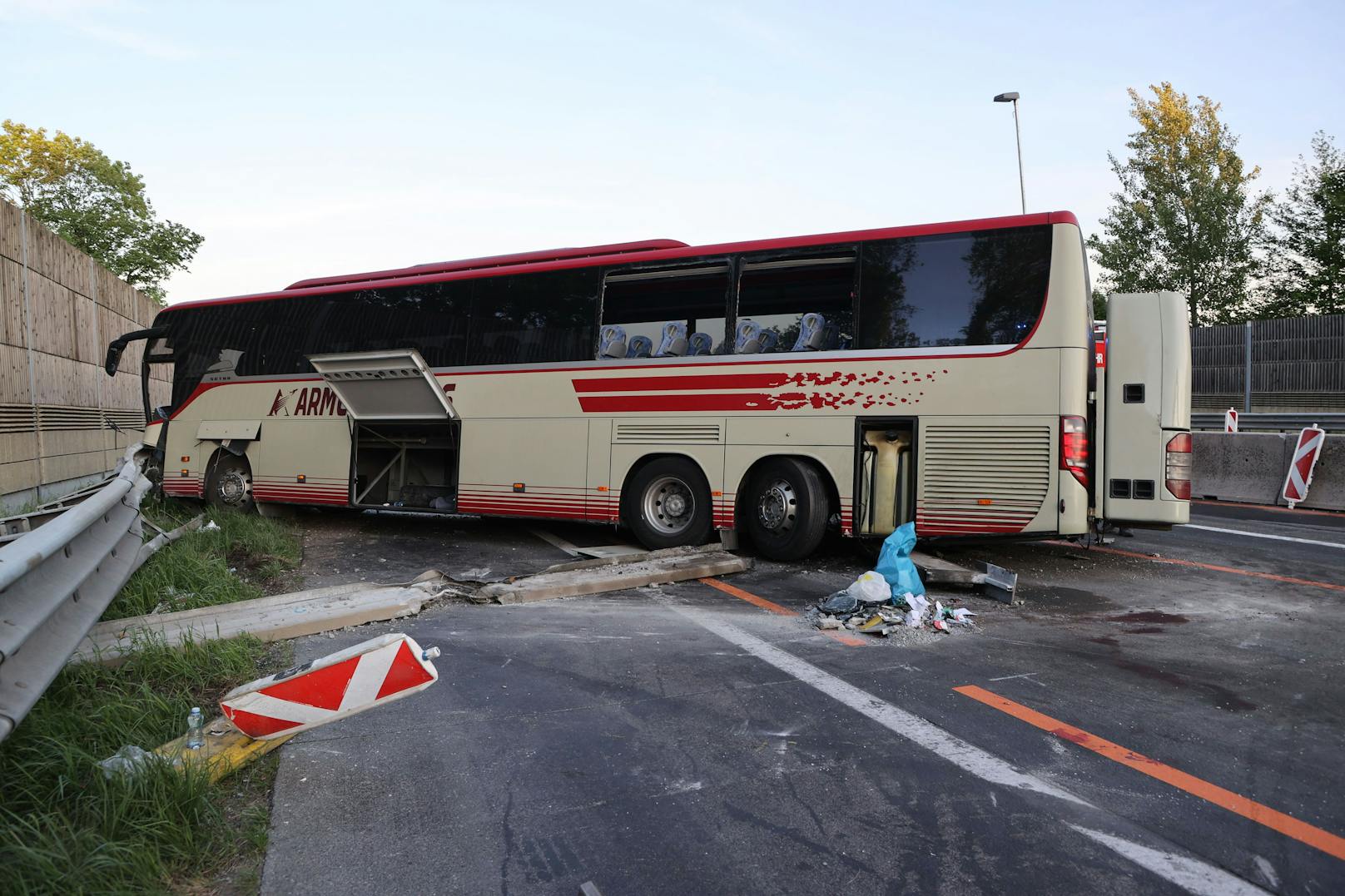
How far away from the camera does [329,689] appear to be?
131 inches

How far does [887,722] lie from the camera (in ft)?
12.5

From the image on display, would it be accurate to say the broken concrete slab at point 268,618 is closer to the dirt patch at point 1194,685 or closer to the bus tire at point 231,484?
the dirt patch at point 1194,685

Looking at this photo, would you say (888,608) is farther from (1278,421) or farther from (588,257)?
(1278,421)

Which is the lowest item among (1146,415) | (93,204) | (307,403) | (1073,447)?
(1073,447)

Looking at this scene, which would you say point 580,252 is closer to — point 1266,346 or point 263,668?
point 263,668

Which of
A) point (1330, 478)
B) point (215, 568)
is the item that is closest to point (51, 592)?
point (215, 568)

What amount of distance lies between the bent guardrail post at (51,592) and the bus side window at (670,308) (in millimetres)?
5011

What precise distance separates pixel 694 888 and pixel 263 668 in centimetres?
300

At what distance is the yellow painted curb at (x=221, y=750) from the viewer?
311 cm

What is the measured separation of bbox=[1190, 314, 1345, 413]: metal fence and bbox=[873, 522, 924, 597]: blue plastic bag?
1467 cm

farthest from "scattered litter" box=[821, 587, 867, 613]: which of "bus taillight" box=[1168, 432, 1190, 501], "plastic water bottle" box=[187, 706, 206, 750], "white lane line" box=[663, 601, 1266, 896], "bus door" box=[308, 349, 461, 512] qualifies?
"bus door" box=[308, 349, 461, 512]

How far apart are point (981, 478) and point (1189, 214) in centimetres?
2654

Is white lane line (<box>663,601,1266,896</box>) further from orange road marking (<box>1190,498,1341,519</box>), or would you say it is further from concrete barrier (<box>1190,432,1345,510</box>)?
concrete barrier (<box>1190,432,1345,510</box>)

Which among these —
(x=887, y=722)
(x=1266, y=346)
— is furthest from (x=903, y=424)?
(x=1266, y=346)
